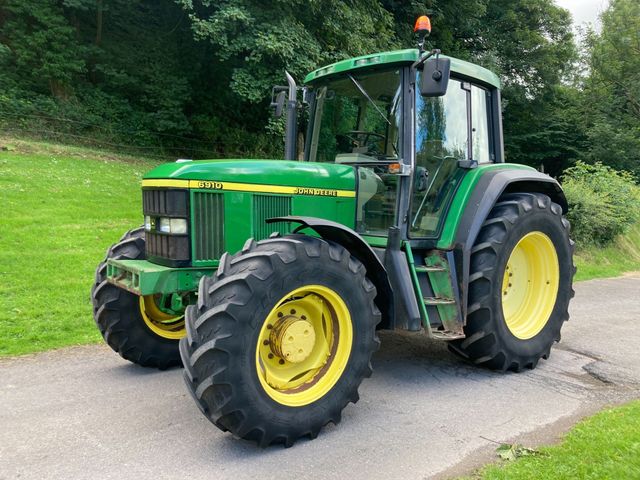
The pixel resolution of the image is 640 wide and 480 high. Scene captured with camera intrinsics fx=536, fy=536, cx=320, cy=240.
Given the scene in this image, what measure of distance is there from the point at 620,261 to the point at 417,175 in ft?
33.1

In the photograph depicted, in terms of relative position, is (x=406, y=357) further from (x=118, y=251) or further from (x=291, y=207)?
(x=118, y=251)

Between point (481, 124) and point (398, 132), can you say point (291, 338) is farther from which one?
point (481, 124)

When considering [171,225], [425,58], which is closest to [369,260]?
[171,225]

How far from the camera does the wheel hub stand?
3298 millimetres

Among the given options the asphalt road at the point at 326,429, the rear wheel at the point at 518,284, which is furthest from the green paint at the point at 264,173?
the asphalt road at the point at 326,429

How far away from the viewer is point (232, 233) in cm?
380

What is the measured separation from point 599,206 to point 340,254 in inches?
419

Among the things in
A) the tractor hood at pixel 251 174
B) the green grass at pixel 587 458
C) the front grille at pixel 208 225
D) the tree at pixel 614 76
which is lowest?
the green grass at pixel 587 458

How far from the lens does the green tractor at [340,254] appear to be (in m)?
3.06

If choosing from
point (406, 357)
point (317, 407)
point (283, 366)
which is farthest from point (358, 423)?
point (406, 357)

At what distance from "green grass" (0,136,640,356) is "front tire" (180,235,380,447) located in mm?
2693

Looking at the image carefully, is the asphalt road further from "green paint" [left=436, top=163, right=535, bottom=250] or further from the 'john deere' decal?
the 'john deere' decal

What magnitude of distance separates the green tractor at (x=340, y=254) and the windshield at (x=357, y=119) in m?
0.01

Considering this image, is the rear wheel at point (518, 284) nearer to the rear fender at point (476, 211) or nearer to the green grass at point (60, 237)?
the rear fender at point (476, 211)
